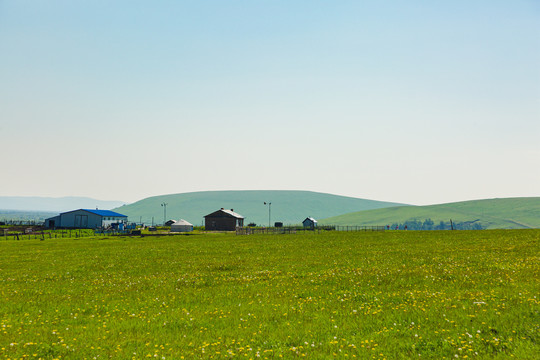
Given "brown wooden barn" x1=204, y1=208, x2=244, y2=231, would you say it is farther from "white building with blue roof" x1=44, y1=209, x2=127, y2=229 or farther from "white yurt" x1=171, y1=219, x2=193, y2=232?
"white building with blue roof" x1=44, y1=209, x2=127, y2=229

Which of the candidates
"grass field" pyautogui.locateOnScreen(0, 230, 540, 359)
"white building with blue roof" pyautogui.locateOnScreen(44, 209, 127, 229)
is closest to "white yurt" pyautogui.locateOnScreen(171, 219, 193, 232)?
"white building with blue roof" pyautogui.locateOnScreen(44, 209, 127, 229)

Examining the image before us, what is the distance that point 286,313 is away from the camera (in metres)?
14.1

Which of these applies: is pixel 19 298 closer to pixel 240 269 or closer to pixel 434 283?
pixel 240 269

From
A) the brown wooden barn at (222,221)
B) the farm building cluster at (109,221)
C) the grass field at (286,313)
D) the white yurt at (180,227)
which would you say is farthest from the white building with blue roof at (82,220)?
the grass field at (286,313)

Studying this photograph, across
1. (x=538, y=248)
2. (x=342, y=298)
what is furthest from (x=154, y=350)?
(x=538, y=248)

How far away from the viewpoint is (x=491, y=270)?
20781 mm

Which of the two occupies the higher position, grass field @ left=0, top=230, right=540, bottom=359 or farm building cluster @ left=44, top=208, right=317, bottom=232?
farm building cluster @ left=44, top=208, right=317, bottom=232

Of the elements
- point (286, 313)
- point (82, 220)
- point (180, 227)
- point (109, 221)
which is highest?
point (82, 220)

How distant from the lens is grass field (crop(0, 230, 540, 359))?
1052cm

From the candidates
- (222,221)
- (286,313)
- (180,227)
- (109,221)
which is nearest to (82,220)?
(109,221)

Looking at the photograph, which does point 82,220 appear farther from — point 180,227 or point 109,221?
point 180,227

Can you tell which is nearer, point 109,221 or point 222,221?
point 222,221

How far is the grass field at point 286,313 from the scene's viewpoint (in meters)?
10.5

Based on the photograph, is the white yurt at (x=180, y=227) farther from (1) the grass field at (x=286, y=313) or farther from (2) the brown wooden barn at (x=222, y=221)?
(1) the grass field at (x=286, y=313)
